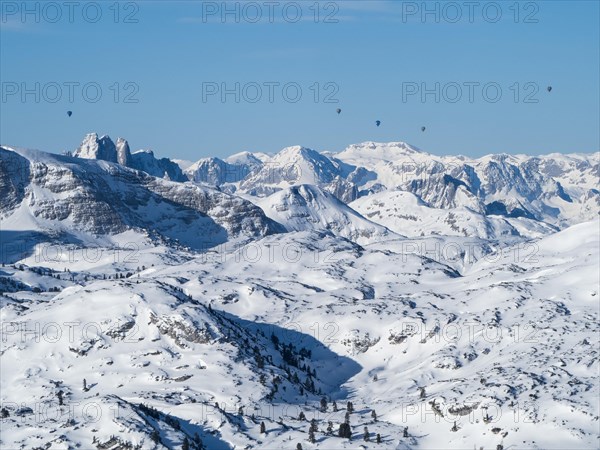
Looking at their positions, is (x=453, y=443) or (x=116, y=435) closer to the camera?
(x=116, y=435)

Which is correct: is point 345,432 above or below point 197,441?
below

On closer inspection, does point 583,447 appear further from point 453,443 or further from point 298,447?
point 298,447

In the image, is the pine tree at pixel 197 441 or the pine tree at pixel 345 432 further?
the pine tree at pixel 345 432

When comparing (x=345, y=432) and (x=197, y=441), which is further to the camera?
(x=345, y=432)

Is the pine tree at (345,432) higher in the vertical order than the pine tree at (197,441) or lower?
lower

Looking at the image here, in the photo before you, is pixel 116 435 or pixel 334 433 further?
pixel 334 433

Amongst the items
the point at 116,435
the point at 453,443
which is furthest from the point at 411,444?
the point at 116,435

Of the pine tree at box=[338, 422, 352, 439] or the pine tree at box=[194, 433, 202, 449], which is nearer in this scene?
the pine tree at box=[194, 433, 202, 449]

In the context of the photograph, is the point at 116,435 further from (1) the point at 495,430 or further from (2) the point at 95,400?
(1) the point at 495,430

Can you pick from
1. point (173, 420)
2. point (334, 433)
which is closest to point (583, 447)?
point (334, 433)

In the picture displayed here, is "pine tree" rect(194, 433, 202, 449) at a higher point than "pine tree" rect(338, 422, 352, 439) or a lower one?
A: higher
